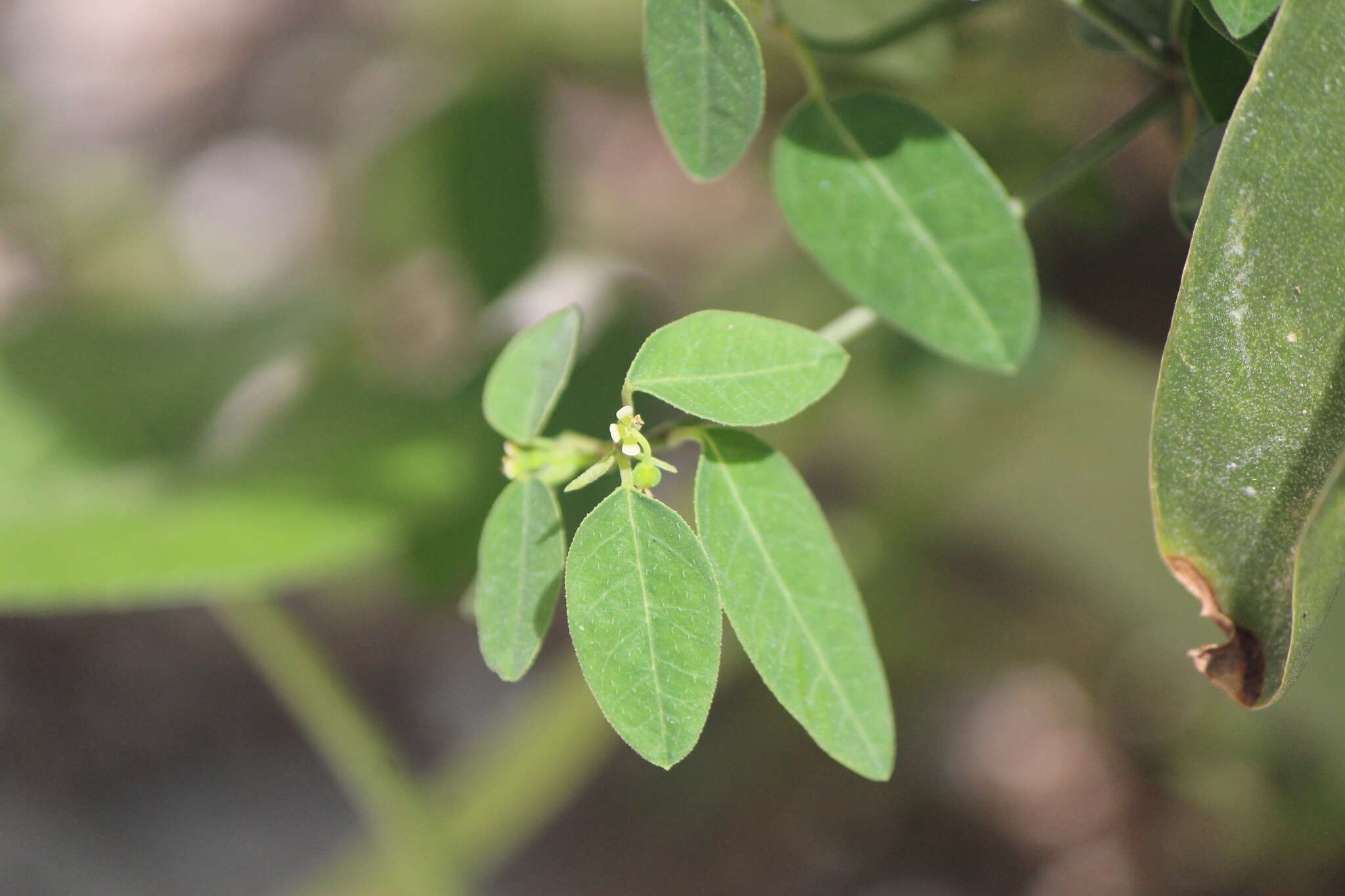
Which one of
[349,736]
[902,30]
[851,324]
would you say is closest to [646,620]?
[851,324]

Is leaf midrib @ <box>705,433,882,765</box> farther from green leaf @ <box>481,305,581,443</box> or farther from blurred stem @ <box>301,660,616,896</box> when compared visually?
blurred stem @ <box>301,660,616,896</box>

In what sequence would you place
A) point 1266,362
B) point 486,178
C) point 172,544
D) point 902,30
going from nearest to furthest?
point 1266,362, point 902,30, point 172,544, point 486,178

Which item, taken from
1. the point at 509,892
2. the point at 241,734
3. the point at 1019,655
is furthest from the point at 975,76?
the point at 241,734

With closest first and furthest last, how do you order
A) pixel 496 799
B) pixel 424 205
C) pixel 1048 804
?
pixel 496 799
pixel 424 205
pixel 1048 804

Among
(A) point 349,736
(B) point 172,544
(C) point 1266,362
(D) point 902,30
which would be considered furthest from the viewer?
(A) point 349,736

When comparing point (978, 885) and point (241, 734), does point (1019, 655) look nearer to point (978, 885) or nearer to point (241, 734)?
point (978, 885)

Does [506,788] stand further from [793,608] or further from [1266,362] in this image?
[1266,362]

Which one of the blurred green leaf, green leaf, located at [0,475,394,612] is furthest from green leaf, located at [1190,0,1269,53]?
the blurred green leaf
